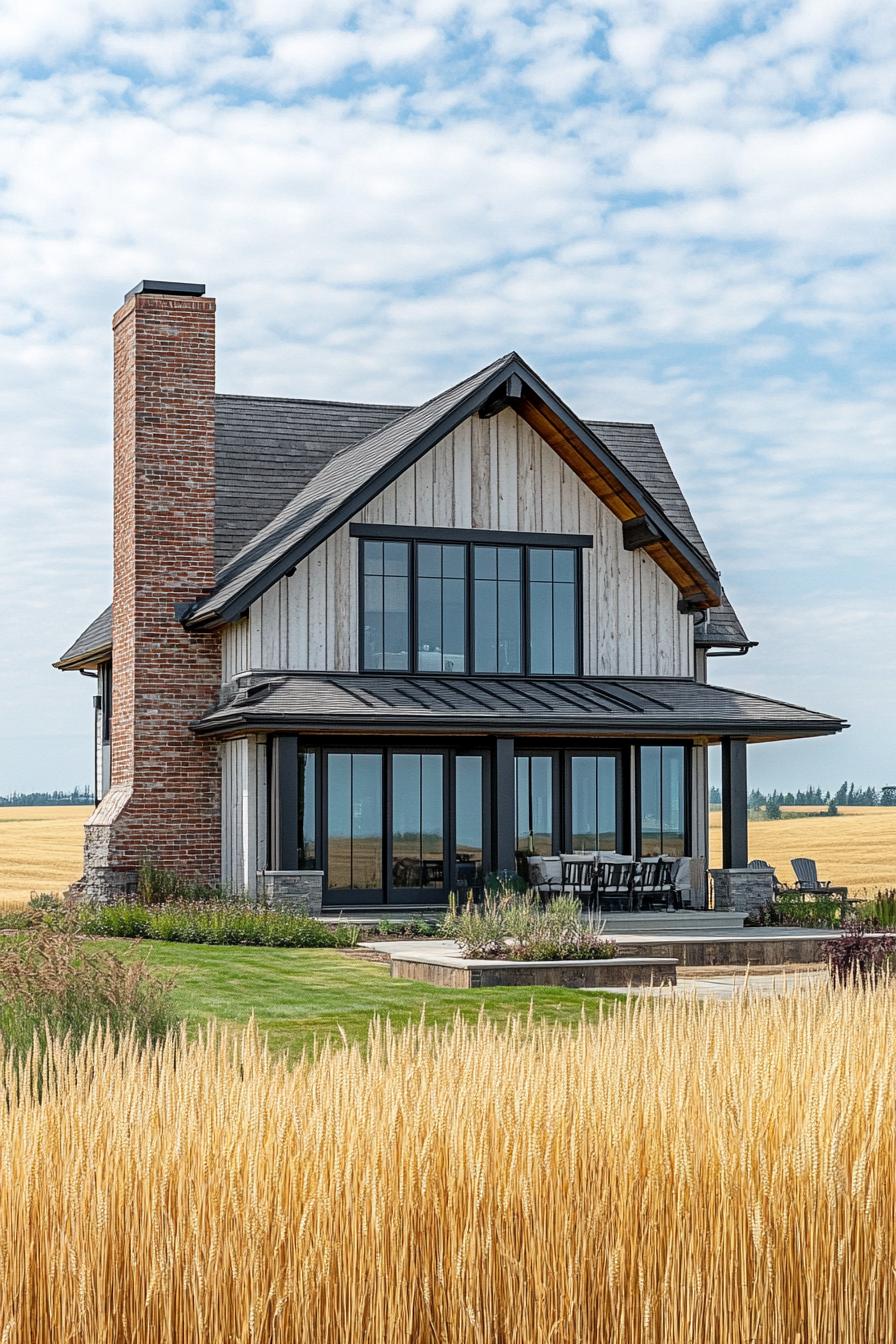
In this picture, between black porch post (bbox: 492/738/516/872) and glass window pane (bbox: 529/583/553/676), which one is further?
glass window pane (bbox: 529/583/553/676)

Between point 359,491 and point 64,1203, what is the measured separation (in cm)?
1756

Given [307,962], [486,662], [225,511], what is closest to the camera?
[307,962]

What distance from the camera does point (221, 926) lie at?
743 inches

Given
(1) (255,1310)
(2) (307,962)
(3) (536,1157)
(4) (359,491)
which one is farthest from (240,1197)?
(4) (359,491)

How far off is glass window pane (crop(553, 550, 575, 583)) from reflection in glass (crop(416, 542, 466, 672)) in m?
1.39

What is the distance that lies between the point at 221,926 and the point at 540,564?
722cm

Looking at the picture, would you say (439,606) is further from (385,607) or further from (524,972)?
(524,972)

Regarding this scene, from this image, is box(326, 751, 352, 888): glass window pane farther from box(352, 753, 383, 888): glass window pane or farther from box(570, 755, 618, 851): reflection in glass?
box(570, 755, 618, 851): reflection in glass

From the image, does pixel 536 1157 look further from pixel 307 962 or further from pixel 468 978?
pixel 307 962

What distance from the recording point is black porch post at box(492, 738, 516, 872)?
2108 cm

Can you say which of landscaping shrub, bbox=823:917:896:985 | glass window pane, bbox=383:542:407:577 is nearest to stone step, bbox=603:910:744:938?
glass window pane, bbox=383:542:407:577

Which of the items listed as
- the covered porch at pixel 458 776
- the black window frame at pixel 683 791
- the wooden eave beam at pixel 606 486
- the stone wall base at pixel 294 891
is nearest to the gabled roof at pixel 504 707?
the covered porch at pixel 458 776

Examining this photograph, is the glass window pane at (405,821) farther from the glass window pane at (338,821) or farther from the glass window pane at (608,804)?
the glass window pane at (608,804)

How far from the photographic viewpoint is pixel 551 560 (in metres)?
23.3
